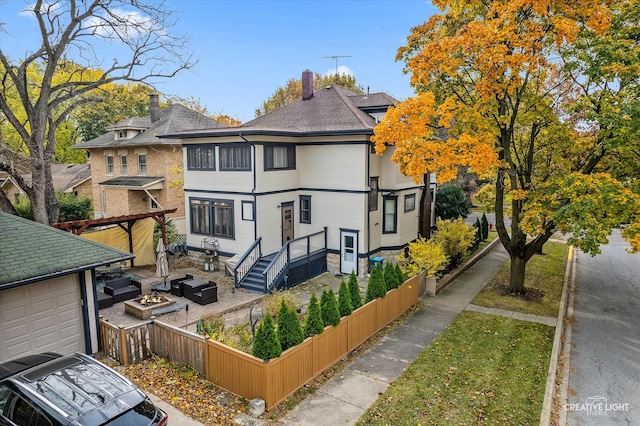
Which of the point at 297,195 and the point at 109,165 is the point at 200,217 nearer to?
the point at 297,195

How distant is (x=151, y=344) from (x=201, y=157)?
1111cm

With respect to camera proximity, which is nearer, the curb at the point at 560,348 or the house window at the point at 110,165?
the curb at the point at 560,348

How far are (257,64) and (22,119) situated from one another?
24.5m

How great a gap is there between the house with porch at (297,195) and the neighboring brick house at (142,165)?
5.07m

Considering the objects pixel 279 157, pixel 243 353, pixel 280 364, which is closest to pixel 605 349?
pixel 280 364

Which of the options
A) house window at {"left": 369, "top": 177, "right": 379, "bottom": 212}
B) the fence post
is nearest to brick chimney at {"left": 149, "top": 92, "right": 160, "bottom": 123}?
house window at {"left": 369, "top": 177, "right": 379, "bottom": 212}

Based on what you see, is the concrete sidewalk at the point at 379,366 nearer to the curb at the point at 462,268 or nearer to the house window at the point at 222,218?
the curb at the point at 462,268

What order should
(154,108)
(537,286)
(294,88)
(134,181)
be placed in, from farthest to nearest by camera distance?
1. (294,88)
2. (154,108)
3. (134,181)
4. (537,286)

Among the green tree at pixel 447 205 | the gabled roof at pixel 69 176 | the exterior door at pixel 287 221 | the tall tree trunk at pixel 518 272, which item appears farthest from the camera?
the gabled roof at pixel 69 176

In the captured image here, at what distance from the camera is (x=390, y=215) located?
20500 millimetres

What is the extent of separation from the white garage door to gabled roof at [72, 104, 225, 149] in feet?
51.1

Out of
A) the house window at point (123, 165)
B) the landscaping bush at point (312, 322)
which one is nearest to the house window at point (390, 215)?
the landscaping bush at point (312, 322)

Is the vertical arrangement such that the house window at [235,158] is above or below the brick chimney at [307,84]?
below

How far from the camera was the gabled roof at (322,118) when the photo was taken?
18359mm
